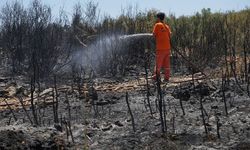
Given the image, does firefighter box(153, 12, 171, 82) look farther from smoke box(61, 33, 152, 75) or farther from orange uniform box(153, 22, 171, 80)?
smoke box(61, 33, 152, 75)

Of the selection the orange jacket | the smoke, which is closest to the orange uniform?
the orange jacket

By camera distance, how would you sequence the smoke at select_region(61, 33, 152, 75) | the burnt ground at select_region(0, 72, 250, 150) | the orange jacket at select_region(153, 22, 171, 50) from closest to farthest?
the burnt ground at select_region(0, 72, 250, 150) → the orange jacket at select_region(153, 22, 171, 50) → the smoke at select_region(61, 33, 152, 75)

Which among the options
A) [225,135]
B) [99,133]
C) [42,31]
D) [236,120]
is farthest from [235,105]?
[42,31]

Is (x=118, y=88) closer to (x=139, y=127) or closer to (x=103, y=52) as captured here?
(x=103, y=52)

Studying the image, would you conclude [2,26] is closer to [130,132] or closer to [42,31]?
[42,31]

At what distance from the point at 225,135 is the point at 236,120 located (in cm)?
54

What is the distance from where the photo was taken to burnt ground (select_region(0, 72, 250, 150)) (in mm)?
5402

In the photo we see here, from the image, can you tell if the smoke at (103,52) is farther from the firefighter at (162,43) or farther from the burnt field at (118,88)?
the firefighter at (162,43)

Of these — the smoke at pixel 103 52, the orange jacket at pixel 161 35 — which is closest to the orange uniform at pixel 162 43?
the orange jacket at pixel 161 35

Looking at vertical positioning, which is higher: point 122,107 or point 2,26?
point 2,26

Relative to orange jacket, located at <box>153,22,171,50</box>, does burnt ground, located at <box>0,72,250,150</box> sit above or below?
below

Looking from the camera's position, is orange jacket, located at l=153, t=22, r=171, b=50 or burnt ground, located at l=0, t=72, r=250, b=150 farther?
orange jacket, located at l=153, t=22, r=171, b=50

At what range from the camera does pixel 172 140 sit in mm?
5559

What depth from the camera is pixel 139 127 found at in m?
6.25
